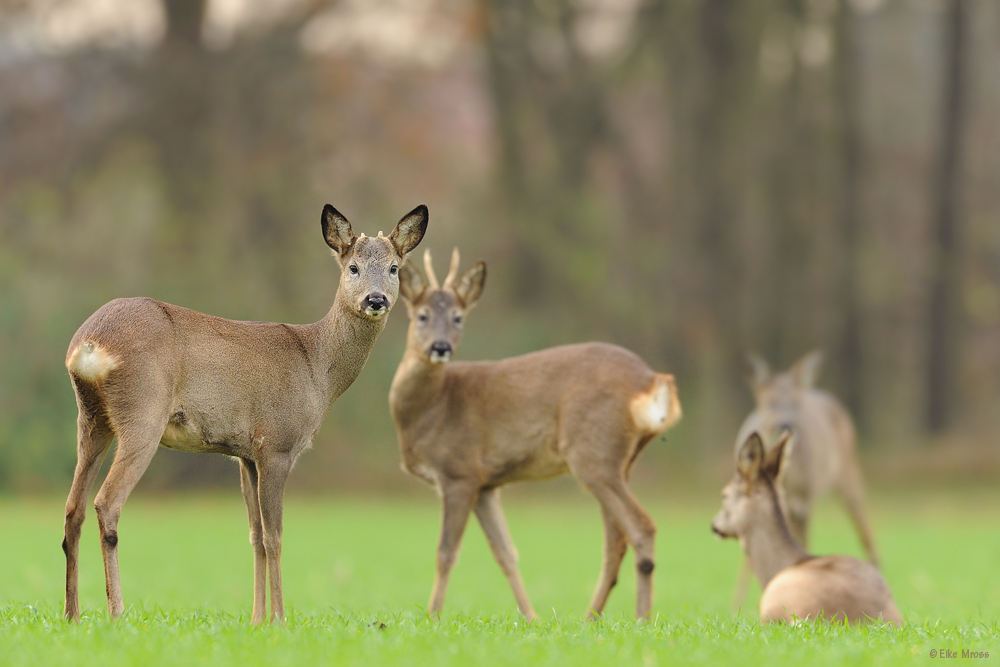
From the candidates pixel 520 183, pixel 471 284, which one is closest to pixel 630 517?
pixel 471 284

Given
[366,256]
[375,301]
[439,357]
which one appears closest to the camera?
[375,301]

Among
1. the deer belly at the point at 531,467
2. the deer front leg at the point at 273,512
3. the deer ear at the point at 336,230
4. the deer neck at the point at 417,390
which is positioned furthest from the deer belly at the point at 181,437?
the deer belly at the point at 531,467

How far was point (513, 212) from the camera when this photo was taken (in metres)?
25.5

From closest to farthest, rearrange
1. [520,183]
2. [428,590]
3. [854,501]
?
1. [428,590]
2. [854,501]
3. [520,183]

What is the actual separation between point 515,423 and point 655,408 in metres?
0.93

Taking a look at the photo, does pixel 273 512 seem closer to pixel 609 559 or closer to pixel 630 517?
pixel 630 517

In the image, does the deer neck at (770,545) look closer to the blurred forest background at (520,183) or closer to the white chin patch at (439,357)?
the white chin patch at (439,357)

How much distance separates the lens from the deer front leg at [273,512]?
668 cm

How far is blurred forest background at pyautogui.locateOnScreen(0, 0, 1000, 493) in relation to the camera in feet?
74.6

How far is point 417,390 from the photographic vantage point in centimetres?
873

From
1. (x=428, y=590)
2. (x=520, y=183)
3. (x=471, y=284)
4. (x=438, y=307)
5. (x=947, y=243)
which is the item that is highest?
(x=520, y=183)

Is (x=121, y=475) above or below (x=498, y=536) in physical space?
above

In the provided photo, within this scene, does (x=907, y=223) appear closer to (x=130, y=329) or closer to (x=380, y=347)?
(x=380, y=347)

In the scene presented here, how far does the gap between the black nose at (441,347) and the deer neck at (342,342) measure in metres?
1.02
